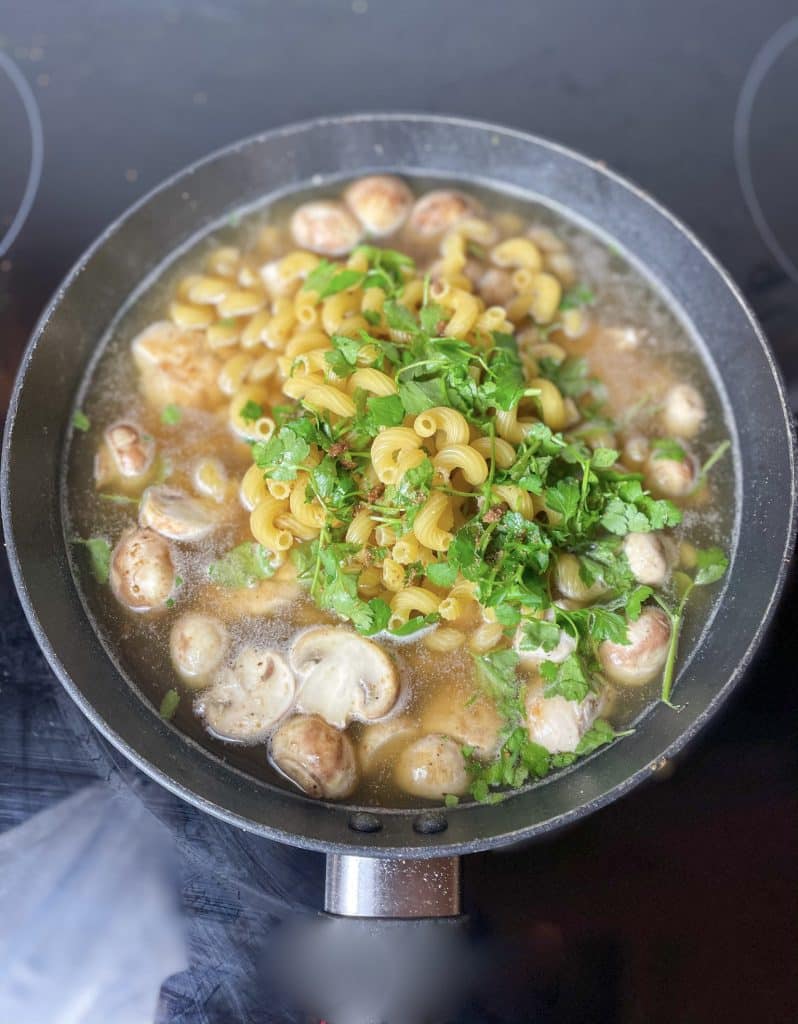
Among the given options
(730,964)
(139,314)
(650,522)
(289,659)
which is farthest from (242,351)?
(730,964)

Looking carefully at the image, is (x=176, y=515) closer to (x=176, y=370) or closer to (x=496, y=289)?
(x=176, y=370)

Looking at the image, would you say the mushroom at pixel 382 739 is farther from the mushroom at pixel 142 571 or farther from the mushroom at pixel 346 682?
the mushroom at pixel 142 571

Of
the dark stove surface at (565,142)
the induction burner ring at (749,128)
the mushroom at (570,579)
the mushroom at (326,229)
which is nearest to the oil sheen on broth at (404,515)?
the mushroom at (570,579)

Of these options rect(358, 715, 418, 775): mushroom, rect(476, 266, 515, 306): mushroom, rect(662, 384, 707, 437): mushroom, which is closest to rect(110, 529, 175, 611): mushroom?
rect(358, 715, 418, 775): mushroom

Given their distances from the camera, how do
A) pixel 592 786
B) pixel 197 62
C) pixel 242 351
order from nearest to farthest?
pixel 592 786 → pixel 242 351 → pixel 197 62

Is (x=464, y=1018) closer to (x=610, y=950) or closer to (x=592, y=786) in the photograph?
(x=610, y=950)

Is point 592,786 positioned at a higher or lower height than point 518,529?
lower
